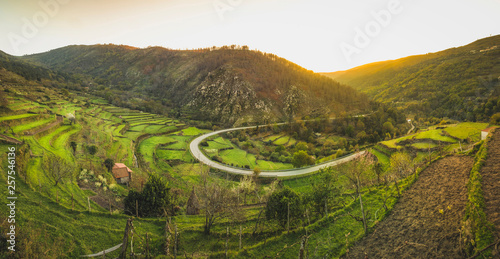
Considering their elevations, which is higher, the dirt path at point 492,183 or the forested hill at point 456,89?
the forested hill at point 456,89

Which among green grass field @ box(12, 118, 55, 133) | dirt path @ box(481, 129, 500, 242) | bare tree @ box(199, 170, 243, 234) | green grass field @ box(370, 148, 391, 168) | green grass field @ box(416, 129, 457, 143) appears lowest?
green grass field @ box(370, 148, 391, 168)

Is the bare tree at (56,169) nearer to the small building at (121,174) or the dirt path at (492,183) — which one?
the small building at (121,174)

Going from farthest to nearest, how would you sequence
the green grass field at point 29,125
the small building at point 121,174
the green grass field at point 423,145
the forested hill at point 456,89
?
the forested hill at point 456,89 < the green grass field at point 423,145 < the small building at point 121,174 < the green grass field at point 29,125

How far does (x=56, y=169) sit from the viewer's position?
2270 centimetres

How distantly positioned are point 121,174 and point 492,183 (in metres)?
39.7

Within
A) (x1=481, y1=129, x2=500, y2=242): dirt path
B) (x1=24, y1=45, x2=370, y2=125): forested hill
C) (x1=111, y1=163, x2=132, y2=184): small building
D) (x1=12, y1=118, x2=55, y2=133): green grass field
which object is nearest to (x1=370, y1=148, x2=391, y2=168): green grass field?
(x1=481, y1=129, x2=500, y2=242): dirt path

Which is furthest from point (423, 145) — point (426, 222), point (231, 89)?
point (231, 89)

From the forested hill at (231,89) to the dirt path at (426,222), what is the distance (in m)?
90.3

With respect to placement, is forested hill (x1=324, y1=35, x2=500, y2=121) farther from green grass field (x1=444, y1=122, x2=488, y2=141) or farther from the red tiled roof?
the red tiled roof

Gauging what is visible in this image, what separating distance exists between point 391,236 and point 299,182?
105 ft

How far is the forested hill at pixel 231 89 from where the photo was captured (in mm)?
111688

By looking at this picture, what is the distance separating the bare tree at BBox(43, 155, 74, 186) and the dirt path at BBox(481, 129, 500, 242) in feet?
107

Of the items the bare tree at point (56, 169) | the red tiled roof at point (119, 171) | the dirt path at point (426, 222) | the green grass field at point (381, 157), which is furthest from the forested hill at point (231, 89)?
the dirt path at point (426, 222)

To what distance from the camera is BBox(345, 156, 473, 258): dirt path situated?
9.55m
